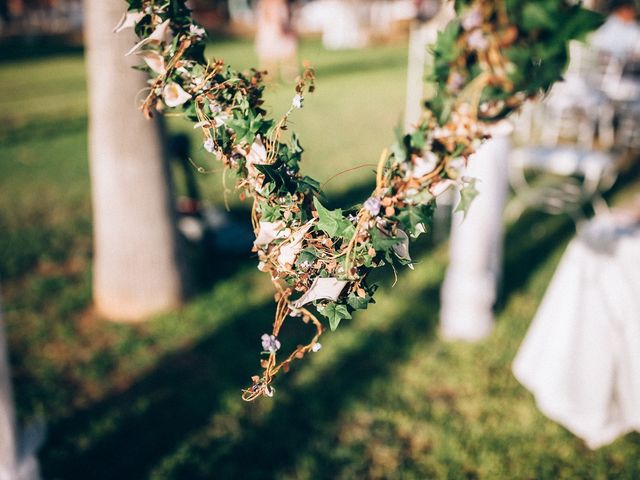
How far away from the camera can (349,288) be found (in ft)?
4.36

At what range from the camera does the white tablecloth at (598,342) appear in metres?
2.77

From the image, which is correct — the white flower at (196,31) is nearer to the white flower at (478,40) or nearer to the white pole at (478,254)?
the white flower at (478,40)

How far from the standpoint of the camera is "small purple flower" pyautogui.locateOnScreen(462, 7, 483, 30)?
104cm

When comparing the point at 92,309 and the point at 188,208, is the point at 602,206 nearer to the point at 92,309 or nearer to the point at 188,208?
the point at 188,208

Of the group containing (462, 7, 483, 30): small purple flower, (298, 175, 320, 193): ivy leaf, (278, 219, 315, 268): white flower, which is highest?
(462, 7, 483, 30): small purple flower

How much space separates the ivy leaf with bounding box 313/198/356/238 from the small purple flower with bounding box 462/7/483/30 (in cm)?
47

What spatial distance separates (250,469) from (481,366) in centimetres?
168

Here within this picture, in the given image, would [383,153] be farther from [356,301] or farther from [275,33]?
[275,33]

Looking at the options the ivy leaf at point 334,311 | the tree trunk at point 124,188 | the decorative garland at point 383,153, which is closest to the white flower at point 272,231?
the decorative garland at point 383,153

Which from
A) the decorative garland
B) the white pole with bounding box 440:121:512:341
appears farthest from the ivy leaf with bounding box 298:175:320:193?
the white pole with bounding box 440:121:512:341

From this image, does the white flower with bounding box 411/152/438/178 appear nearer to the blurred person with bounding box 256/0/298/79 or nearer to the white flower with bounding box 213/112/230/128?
the white flower with bounding box 213/112/230/128

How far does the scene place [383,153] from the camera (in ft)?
3.91

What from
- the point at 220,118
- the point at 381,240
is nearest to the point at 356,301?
the point at 381,240

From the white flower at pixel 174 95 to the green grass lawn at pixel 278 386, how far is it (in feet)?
1.51
